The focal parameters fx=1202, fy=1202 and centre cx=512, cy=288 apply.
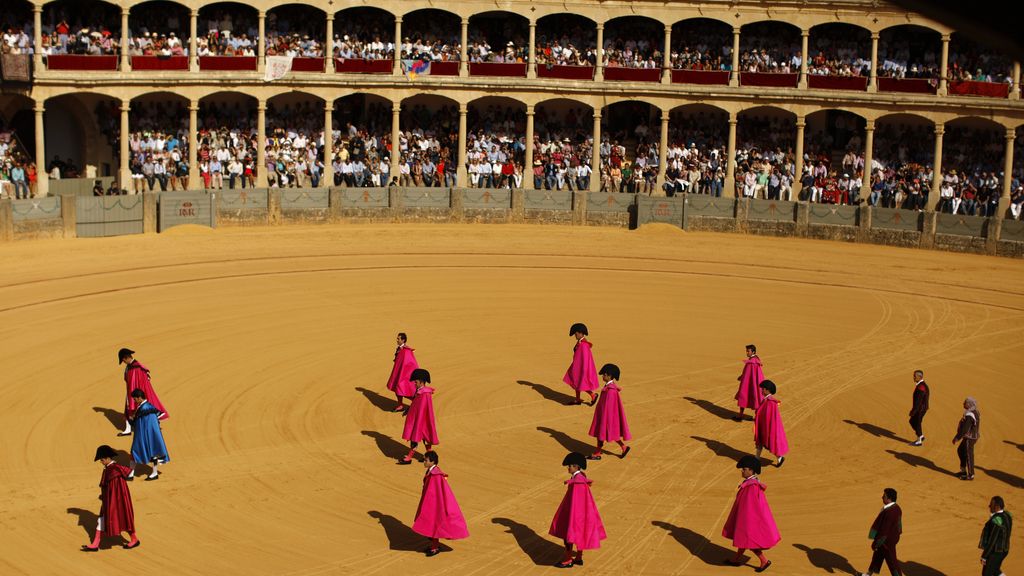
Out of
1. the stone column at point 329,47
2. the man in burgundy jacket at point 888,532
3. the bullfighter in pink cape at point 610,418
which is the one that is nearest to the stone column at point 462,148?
the stone column at point 329,47

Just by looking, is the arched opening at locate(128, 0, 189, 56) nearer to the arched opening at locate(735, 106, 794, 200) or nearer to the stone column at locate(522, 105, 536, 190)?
the stone column at locate(522, 105, 536, 190)

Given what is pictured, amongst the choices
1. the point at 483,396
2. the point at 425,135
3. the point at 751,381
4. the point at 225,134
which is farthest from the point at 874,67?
the point at 483,396

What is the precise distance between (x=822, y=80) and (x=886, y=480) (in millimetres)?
31410

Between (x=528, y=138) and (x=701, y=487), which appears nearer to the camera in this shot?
Result: (x=701, y=487)

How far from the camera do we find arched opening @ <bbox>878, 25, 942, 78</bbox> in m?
46.0

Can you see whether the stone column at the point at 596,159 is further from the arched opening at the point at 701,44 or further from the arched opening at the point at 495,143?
the arched opening at the point at 701,44

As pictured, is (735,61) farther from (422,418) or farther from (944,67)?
(422,418)

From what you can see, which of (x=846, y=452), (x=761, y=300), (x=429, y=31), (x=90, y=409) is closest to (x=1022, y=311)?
(x=761, y=300)

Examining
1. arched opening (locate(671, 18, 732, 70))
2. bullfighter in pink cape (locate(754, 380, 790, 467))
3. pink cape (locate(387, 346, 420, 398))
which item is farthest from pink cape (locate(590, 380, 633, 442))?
arched opening (locate(671, 18, 732, 70))

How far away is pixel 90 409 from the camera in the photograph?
18.8m

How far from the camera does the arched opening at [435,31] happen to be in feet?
154

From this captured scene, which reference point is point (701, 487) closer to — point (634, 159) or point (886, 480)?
point (886, 480)

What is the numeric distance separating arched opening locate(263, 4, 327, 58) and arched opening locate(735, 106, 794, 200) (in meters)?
16.6

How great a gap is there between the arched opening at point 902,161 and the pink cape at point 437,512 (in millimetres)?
33689
